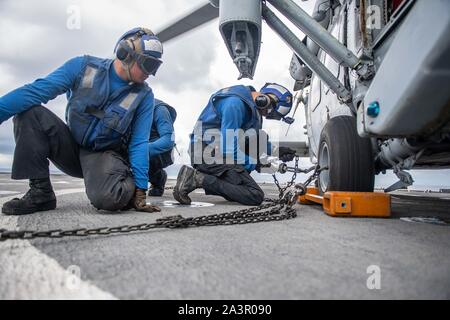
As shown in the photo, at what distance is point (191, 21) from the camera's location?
638 centimetres

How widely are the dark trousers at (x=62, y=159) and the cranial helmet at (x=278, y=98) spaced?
1823 mm

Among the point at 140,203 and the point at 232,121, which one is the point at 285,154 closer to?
the point at 232,121

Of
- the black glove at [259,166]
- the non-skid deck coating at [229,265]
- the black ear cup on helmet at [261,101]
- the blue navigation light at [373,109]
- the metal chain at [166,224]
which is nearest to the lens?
the non-skid deck coating at [229,265]

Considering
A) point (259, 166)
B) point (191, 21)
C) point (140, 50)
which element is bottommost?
point (259, 166)

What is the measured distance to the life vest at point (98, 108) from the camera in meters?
2.21

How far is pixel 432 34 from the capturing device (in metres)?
1.04

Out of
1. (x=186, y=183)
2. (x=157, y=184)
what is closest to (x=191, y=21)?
(x=157, y=184)

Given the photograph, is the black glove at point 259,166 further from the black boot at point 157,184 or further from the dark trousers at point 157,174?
the black boot at point 157,184

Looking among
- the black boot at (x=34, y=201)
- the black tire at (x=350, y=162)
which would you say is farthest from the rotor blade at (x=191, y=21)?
the black boot at (x=34, y=201)

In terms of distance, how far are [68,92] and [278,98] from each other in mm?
2110

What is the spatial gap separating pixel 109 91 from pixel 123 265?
5.47ft

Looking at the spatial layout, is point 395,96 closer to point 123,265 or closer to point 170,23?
point 123,265
